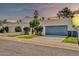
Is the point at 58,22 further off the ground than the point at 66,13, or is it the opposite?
the point at 66,13

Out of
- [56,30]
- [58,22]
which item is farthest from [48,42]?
[58,22]

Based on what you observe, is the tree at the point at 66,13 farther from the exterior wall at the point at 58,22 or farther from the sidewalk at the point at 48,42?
the sidewalk at the point at 48,42

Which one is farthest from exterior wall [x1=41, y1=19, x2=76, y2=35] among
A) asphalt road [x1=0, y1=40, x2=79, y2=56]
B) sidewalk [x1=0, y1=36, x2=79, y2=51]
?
asphalt road [x1=0, y1=40, x2=79, y2=56]

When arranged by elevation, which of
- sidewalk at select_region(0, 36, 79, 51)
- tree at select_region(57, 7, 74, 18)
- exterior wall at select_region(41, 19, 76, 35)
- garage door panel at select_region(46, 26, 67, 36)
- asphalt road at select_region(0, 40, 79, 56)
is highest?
tree at select_region(57, 7, 74, 18)

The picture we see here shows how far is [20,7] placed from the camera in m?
4.23

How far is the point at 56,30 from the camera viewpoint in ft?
14.0

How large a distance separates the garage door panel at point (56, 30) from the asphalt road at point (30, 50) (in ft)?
0.84

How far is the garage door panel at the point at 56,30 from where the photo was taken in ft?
13.8

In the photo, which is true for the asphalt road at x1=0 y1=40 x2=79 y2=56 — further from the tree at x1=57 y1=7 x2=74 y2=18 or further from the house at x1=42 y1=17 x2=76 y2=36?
the tree at x1=57 y1=7 x2=74 y2=18

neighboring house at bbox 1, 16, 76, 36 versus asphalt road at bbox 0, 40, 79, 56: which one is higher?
neighboring house at bbox 1, 16, 76, 36

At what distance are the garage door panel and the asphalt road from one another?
255 mm

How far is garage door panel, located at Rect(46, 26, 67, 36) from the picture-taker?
4.21m

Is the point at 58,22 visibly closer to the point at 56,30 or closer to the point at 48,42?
the point at 56,30

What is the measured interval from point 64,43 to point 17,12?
36.2 inches
